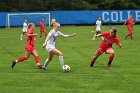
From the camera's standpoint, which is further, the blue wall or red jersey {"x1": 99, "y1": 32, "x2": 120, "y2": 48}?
the blue wall

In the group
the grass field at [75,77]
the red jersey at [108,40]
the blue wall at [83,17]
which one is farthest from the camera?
the blue wall at [83,17]

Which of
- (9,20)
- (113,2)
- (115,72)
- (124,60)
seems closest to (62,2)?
(113,2)

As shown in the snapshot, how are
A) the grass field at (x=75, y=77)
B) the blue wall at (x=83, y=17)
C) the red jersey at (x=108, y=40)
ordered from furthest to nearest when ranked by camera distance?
the blue wall at (x=83, y=17), the red jersey at (x=108, y=40), the grass field at (x=75, y=77)

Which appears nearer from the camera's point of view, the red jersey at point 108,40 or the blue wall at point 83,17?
the red jersey at point 108,40

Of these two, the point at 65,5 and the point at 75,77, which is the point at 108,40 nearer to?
the point at 75,77

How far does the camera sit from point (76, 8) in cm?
7731

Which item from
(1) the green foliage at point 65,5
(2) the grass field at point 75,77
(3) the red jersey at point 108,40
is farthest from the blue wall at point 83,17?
(3) the red jersey at point 108,40

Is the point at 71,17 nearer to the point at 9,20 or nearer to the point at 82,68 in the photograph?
the point at 9,20

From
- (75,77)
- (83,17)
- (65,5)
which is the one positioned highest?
(75,77)

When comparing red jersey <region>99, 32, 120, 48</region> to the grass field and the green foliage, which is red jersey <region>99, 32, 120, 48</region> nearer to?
the grass field

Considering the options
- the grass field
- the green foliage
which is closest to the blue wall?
the green foliage

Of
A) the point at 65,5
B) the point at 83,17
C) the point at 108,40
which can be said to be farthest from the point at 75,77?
the point at 65,5

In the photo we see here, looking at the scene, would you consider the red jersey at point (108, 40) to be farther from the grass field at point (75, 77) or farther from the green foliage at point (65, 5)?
the green foliage at point (65, 5)

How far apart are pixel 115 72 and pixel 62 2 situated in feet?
192
